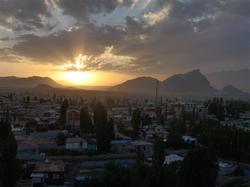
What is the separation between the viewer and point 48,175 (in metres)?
17.4

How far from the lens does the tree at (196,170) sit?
1184cm

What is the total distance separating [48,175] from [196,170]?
810 cm

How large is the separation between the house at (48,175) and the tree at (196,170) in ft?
23.9

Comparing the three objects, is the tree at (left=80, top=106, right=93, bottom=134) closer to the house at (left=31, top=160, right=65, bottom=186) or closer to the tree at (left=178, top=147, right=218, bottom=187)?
the house at (left=31, top=160, right=65, bottom=186)

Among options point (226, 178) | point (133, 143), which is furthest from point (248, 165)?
point (133, 143)

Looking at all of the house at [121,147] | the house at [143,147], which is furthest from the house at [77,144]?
the house at [143,147]

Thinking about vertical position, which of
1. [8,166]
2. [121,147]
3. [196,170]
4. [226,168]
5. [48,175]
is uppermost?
[196,170]

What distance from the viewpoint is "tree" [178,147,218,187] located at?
38.9 ft

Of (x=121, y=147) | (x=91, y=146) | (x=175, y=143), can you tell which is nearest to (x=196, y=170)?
(x=121, y=147)

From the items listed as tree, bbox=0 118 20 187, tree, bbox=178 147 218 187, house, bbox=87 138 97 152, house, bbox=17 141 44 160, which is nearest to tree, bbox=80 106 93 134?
house, bbox=87 138 97 152

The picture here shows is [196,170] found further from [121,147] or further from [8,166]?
[121,147]

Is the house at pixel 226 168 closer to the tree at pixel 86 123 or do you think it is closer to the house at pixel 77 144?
the house at pixel 77 144

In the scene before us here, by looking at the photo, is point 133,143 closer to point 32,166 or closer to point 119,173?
point 32,166

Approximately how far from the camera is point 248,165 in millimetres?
22438
